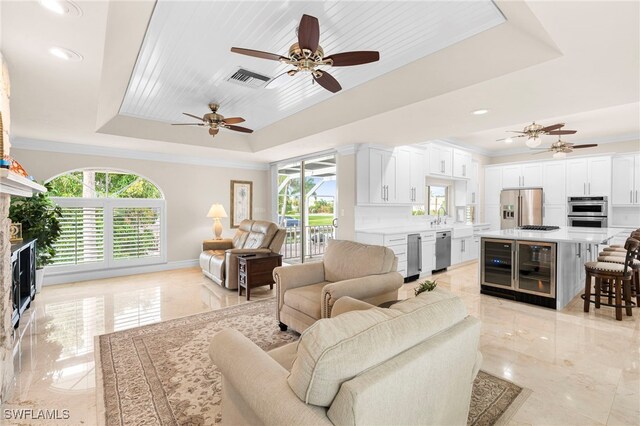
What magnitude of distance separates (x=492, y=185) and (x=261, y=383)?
8069 mm

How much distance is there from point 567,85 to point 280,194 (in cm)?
569

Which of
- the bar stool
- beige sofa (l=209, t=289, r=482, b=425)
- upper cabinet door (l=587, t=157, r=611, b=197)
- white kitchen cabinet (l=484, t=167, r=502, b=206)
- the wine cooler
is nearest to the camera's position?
beige sofa (l=209, t=289, r=482, b=425)

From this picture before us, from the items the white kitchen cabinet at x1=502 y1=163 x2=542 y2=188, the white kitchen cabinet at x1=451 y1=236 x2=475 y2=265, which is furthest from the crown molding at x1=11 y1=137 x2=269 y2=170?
the white kitchen cabinet at x1=502 y1=163 x2=542 y2=188

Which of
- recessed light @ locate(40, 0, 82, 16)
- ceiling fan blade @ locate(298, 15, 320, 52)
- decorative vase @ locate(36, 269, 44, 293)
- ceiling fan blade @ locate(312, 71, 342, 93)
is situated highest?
ceiling fan blade @ locate(298, 15, 320, 52)

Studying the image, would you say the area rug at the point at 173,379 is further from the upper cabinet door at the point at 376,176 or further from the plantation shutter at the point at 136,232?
the plantation shutter at the point at 136,232

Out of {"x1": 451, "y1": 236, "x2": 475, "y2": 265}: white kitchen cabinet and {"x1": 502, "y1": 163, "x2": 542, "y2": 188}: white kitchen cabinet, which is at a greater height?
{"x1": 502, "y1": 163, "x2": 542, "y2": 188}: white kitchen cabinet

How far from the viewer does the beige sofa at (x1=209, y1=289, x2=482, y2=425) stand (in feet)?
3.15

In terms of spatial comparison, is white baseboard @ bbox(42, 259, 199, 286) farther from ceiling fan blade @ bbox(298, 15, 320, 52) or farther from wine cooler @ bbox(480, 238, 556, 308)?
wine cooler @ bbox(480, 238, 556, 308)

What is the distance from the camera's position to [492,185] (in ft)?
25.0

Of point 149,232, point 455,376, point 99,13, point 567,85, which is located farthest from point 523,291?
point 149,232

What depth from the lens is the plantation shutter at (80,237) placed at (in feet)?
16.7

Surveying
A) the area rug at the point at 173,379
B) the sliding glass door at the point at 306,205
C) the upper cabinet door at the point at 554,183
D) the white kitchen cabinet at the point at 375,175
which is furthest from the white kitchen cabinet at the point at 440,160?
the area rug at the point at 173,379

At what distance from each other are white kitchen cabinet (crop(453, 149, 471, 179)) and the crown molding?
4.67 meters

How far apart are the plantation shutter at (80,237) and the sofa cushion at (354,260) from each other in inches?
180
